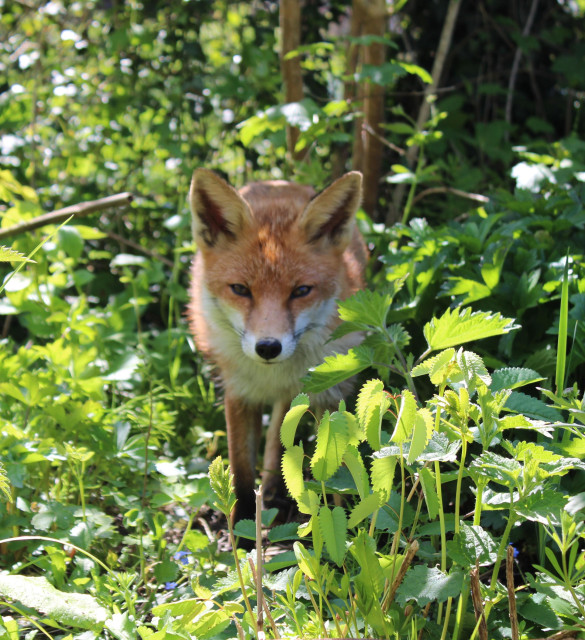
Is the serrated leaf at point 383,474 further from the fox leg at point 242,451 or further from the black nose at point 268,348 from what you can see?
the fox leg at point 242,451

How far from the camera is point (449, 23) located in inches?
173

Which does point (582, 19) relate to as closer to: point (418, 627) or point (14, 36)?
point (14, 36)

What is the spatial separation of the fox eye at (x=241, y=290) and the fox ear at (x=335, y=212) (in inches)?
13.6

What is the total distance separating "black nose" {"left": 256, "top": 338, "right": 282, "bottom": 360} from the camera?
8.26 feet

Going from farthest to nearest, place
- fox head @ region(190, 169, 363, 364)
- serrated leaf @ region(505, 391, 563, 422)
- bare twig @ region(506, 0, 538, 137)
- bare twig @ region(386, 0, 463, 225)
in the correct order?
bare twig @ region(506, 0, 538, 137), bare twig @ region(386, 0, 463, 225), fox head @ region(190, 169, 363, 364), serrated leaf @ region(505, 391, 563, 422)

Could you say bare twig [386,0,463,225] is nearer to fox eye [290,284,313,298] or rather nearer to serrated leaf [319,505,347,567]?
fox eye [290,284,313,298]

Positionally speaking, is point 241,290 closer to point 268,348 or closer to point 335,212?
point 268,348

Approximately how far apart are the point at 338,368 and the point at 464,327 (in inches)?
13.6

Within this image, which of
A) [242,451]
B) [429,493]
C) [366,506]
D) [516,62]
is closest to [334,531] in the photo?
[366,506]

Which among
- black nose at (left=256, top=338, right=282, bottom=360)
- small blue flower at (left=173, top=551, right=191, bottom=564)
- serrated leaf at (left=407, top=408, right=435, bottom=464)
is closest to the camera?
serrated leaf at (left=407, top=408, right=435, bottom=464)

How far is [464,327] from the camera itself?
1723mm

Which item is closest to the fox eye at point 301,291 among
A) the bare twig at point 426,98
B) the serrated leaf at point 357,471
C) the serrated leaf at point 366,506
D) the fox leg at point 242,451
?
the fox leg at point 242,451

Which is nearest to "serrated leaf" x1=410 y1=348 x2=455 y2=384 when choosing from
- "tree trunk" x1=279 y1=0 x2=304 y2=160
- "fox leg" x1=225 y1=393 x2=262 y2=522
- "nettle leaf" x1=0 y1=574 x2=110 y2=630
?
"nettle leaf" x1=0 y1=574 x2=110 y2=630

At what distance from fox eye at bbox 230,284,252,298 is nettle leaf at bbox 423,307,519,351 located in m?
1.12
